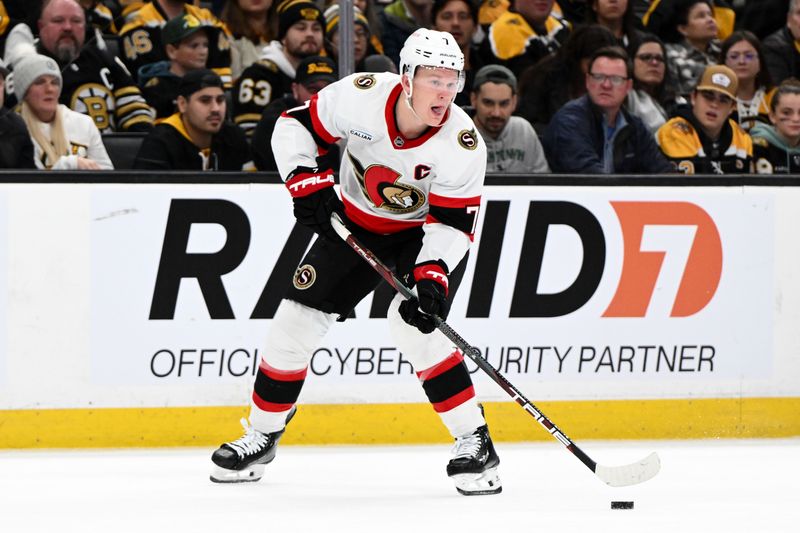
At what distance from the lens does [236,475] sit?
3.85m

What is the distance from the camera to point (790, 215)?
16.0ft

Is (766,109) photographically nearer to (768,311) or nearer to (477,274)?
(768,311)

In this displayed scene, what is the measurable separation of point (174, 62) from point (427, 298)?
91.9 inches

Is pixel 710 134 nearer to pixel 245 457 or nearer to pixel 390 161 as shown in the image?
pixel 390 161

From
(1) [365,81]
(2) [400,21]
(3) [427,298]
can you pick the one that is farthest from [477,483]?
(2) [400,21]

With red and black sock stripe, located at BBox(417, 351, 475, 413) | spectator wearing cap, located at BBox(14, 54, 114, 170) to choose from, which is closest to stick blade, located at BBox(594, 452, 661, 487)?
red and black sock stripe, located at BBox(417, 351, 475, 413)

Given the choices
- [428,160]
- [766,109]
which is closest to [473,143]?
[428,160]

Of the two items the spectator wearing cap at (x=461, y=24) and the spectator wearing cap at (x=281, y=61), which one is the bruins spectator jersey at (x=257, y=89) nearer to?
the spectator wearing cap at (x=281, y=61)

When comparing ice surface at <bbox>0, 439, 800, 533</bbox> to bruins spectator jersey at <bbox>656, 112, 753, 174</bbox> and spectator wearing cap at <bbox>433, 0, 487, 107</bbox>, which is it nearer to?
bruins spectator jersey at <bbox>656, 112, 753, 174</bbox>

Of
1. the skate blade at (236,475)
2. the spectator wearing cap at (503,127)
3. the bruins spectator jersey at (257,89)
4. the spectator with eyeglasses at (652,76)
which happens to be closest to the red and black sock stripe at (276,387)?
A: the skate blade at (236,475)

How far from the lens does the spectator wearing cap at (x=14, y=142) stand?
15.2 feet

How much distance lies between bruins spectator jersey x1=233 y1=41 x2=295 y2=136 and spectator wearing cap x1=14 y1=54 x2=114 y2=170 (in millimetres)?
654

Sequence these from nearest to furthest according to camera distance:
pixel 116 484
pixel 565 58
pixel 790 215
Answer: pixel 116 484 → pixel 790 215 → pixel 565 58

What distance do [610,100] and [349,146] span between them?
172 centimetres
